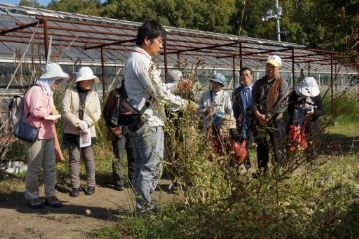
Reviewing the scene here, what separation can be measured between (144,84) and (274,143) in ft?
4.34

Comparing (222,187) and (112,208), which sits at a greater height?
(222,187)

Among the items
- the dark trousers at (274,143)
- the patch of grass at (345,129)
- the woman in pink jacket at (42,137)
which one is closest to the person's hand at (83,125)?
the woman in pink jacket at (42,137)

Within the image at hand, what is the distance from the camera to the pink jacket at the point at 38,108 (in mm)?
5523

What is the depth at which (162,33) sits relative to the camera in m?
4.79

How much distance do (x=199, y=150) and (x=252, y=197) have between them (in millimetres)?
605

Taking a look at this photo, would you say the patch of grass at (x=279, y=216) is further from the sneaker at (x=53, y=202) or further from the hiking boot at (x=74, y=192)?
the hiking boot at (x=74, y=192)

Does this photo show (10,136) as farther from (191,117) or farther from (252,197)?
(252,197)

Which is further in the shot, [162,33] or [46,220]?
[46,220]

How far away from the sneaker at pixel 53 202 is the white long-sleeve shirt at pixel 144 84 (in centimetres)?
180

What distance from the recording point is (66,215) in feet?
17.7

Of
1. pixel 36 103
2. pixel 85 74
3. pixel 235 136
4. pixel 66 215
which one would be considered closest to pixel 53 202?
pixel 66 215

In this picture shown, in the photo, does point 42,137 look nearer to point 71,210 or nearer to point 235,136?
point 71,210

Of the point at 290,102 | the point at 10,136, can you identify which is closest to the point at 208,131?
the point at 290,102

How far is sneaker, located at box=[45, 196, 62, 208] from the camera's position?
5.78 m
